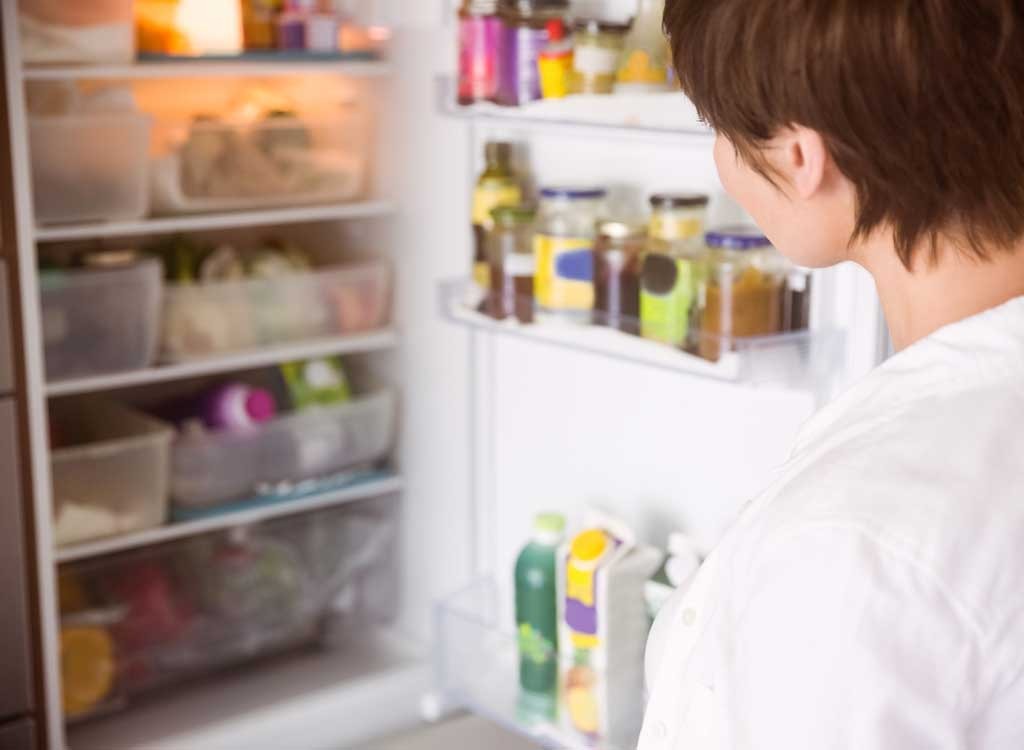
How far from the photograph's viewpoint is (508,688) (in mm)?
2090

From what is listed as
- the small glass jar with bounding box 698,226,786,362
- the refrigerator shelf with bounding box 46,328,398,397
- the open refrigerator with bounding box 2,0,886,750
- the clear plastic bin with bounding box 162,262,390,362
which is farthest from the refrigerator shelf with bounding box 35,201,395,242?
the small glass jar with bounding box 698,226,786,362

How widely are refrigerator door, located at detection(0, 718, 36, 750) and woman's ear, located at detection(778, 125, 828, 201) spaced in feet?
5.95

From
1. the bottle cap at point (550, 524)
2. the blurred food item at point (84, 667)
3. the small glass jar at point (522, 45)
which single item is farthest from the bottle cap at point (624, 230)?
the blurred food item at point (84, 667)

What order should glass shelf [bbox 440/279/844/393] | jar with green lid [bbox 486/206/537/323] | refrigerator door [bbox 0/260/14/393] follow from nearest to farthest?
glass shelf [bbox 440/279/844/393], jar with green lid [bbox 486/206/537/323], refrigerator door [bbox 0/260/14/393]

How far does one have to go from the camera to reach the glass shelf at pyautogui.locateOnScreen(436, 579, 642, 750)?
1.94 metres

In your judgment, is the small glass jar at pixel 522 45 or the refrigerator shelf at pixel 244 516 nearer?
the small glass jar at pixel 522 45

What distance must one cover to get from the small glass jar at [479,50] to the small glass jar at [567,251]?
19 cm

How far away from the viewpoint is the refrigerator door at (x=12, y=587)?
218cm

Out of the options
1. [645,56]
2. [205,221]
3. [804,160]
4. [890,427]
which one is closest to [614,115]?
[645,56]

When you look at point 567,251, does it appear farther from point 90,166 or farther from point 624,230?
point 90,166

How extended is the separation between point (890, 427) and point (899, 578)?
9cm

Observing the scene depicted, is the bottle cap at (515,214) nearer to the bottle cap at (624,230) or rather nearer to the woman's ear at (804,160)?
the bottle cap at (624,230)

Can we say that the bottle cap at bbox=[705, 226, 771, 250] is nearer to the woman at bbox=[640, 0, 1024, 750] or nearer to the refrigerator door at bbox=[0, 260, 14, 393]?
the woman at bbox=[640, 0, 1024, 750]

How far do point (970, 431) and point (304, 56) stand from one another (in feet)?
6.15
